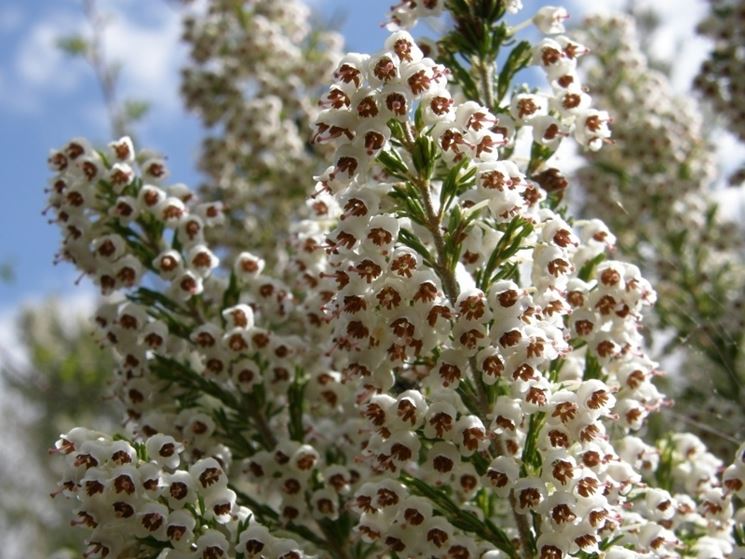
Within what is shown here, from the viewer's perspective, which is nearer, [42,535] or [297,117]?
[297,117]

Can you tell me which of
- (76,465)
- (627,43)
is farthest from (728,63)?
(76,465)

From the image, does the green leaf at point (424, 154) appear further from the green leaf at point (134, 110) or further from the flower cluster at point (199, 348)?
the green leaf at point (134, 110)

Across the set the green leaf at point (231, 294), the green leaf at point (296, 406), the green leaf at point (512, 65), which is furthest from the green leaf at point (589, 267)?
the green leaf at point (231, 294)

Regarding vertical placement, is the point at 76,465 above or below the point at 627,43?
below

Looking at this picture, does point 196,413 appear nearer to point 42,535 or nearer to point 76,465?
point 76,465

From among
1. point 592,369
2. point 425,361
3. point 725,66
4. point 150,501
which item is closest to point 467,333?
point 425,361

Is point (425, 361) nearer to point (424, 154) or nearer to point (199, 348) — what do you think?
point (424, 154)

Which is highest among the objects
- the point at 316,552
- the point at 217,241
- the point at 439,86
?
the point at 217,241
